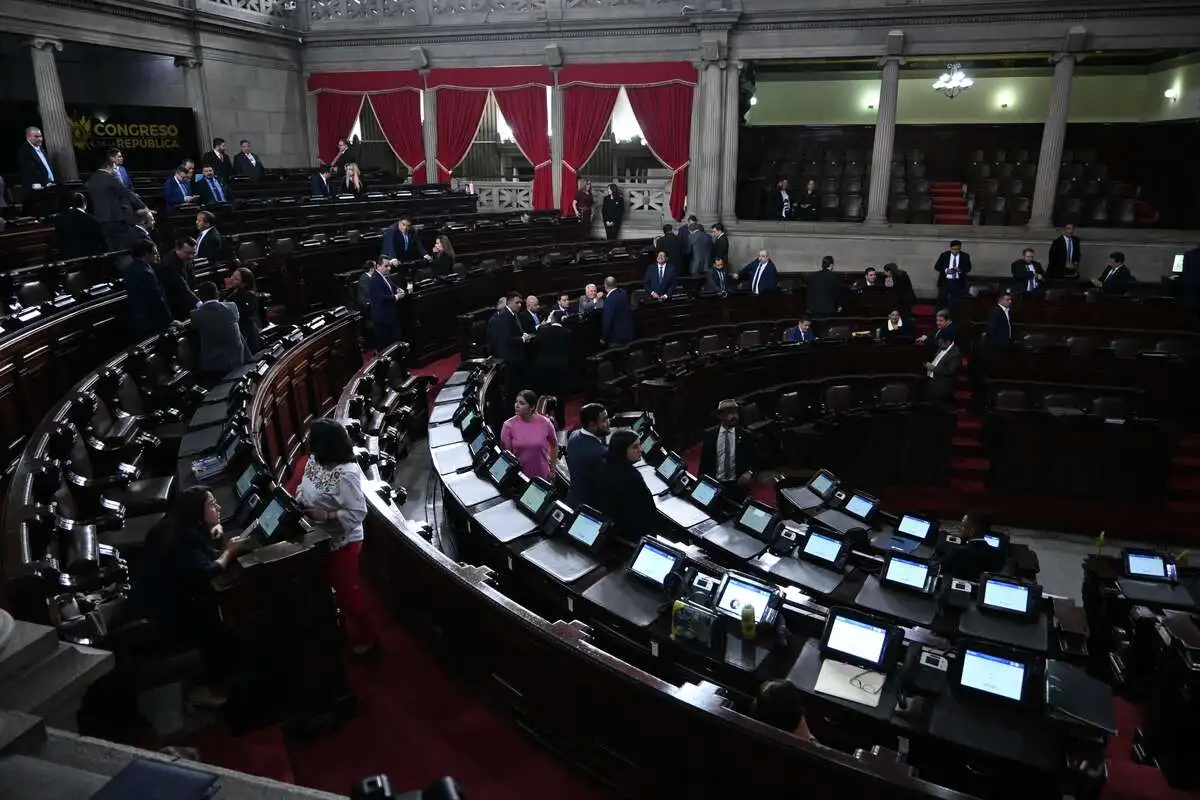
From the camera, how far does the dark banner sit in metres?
14.5

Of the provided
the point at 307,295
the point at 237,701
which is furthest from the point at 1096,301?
the point at 237,701

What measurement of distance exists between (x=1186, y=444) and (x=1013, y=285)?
3744 mm

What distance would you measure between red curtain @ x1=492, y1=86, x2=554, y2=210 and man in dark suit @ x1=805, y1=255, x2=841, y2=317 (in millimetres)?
7061

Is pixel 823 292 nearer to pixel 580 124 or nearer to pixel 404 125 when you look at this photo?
pixel 580 124

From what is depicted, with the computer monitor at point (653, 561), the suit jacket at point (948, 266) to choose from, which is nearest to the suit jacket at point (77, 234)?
the computer monitor at point (653, 561)

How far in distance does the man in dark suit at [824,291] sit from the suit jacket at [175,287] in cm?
858

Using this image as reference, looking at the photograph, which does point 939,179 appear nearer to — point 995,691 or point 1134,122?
point 1134,122

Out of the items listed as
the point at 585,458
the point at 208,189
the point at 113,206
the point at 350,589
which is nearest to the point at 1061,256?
the point at 585,458

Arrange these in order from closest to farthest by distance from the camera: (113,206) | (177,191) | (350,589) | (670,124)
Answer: (350,589) → (113,206) → (177,191) → (670,124)

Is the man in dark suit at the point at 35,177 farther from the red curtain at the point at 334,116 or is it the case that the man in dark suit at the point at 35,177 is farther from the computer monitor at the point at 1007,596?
the computer monitor at the point at 1007,596

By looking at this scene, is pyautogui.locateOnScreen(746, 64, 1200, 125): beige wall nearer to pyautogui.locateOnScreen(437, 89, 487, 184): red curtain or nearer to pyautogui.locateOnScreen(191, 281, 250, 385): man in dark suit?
pyautogui.locateOnScreen(437, 89, 487, 184): red curtain

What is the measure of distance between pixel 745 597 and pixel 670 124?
45.0 ft

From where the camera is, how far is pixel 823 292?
1219 centimetres

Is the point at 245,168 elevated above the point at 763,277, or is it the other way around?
the point at 245,168
